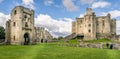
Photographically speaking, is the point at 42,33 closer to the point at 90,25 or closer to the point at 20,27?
the point at 90,25

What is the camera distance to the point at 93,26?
8356 cm

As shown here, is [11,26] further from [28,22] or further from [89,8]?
[89,8]

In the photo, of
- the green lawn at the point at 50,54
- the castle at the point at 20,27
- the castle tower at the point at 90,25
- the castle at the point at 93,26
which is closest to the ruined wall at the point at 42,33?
the castle at the point at 93,26

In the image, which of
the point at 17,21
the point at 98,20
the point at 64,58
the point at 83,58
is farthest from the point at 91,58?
the point at 98,20

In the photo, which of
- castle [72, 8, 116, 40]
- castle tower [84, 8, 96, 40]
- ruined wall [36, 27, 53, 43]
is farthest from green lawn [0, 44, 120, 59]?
ruined wall [36, 27, 53, 43]

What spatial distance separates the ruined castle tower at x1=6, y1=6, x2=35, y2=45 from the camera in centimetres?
6309

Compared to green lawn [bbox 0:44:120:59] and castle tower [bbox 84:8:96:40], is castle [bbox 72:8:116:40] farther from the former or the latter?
green lawn [bbox 0:44:120:59]

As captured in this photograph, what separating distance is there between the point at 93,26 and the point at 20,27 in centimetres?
3353

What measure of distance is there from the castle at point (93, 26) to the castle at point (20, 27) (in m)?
26.3

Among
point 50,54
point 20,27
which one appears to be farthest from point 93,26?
point 50,54

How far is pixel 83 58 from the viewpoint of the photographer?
23875 millimetres

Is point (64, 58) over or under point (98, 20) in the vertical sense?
under

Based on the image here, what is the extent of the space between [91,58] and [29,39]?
45540 millimetres

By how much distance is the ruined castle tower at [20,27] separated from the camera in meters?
63.1
